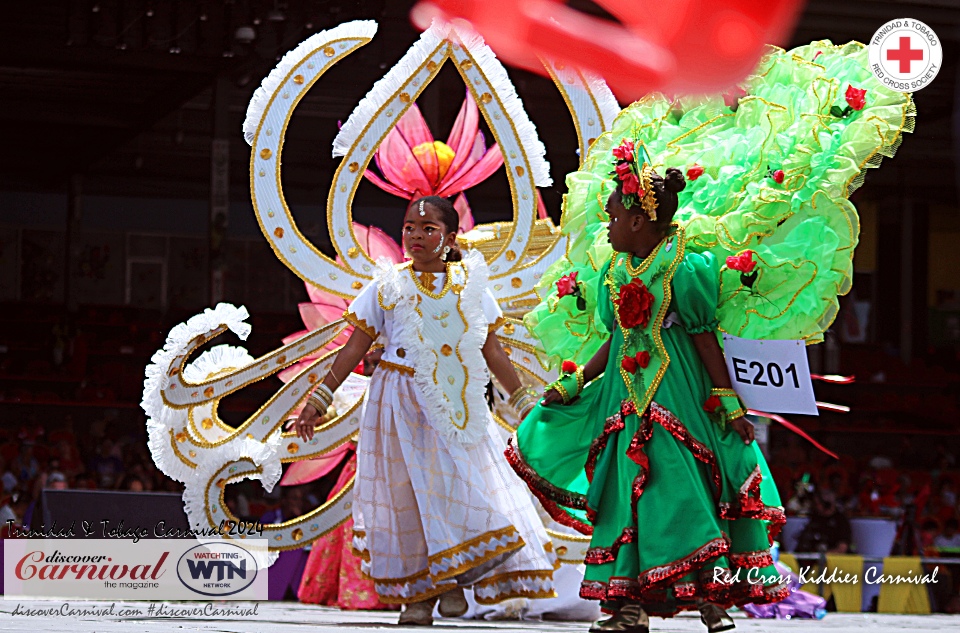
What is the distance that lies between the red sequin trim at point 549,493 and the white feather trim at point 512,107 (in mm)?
1897

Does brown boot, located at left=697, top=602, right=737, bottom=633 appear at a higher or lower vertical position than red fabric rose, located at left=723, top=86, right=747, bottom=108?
lower

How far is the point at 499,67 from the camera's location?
20.1 feet

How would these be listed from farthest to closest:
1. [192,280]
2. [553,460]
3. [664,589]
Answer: [192,280] → [553,460] → [664,589]

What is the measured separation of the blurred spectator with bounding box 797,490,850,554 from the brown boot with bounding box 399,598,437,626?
18.1 feet

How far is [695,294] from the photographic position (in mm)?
4246

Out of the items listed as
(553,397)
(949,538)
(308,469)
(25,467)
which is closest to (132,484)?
(25,467)

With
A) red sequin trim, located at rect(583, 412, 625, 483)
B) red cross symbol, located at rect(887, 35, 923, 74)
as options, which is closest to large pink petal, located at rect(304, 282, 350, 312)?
red sequin trim, located at rect(583, 412, 625, 483)

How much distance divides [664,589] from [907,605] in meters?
5.68

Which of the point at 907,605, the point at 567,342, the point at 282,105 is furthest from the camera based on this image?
the point at 907,605

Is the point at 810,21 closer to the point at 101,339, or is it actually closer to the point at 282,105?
the point at 282,105

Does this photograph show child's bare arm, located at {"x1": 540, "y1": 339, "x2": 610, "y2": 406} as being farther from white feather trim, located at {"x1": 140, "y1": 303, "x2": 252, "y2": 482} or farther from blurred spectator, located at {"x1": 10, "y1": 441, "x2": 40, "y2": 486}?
blurred spectator, located at {"x1": 10, "y1": 441, "x2": 40, "y2": 486}

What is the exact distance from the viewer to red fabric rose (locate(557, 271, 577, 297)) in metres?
4.81

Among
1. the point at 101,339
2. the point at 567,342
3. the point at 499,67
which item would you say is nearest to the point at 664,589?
the point at 567,342

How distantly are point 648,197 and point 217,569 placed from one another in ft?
8.12
